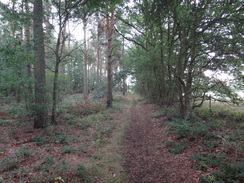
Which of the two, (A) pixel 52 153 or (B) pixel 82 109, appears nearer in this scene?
(A) pixel 52 153

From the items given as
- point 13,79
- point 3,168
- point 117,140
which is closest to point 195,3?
point 117,140

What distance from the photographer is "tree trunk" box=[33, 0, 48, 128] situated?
7664 millimetres

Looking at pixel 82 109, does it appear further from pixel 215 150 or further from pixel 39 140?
pixel 215 150

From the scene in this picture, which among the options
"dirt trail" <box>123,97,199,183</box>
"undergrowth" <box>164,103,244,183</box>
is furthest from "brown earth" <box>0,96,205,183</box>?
"undergrowth" <box>164,103,244,183</box>

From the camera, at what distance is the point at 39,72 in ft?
26.7

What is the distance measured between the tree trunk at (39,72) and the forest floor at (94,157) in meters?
0.71

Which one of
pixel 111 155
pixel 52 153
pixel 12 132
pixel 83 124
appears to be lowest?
pixel 111 155

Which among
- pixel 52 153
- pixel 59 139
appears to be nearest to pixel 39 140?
pixel 59 139

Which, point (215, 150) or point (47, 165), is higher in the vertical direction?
point (215, 150)

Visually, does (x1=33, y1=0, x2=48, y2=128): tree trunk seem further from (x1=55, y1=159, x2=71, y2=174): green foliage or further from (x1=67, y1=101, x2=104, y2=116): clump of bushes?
(x1=67, y1=101, x2=104, y2=116): clump of bushes

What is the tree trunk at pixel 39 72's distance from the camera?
766cm

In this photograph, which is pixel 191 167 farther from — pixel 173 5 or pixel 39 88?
pixel 39 88

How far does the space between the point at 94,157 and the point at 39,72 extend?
18.3ft

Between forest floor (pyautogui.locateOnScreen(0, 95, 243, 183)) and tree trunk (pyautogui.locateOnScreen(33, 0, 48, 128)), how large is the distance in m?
0.71
